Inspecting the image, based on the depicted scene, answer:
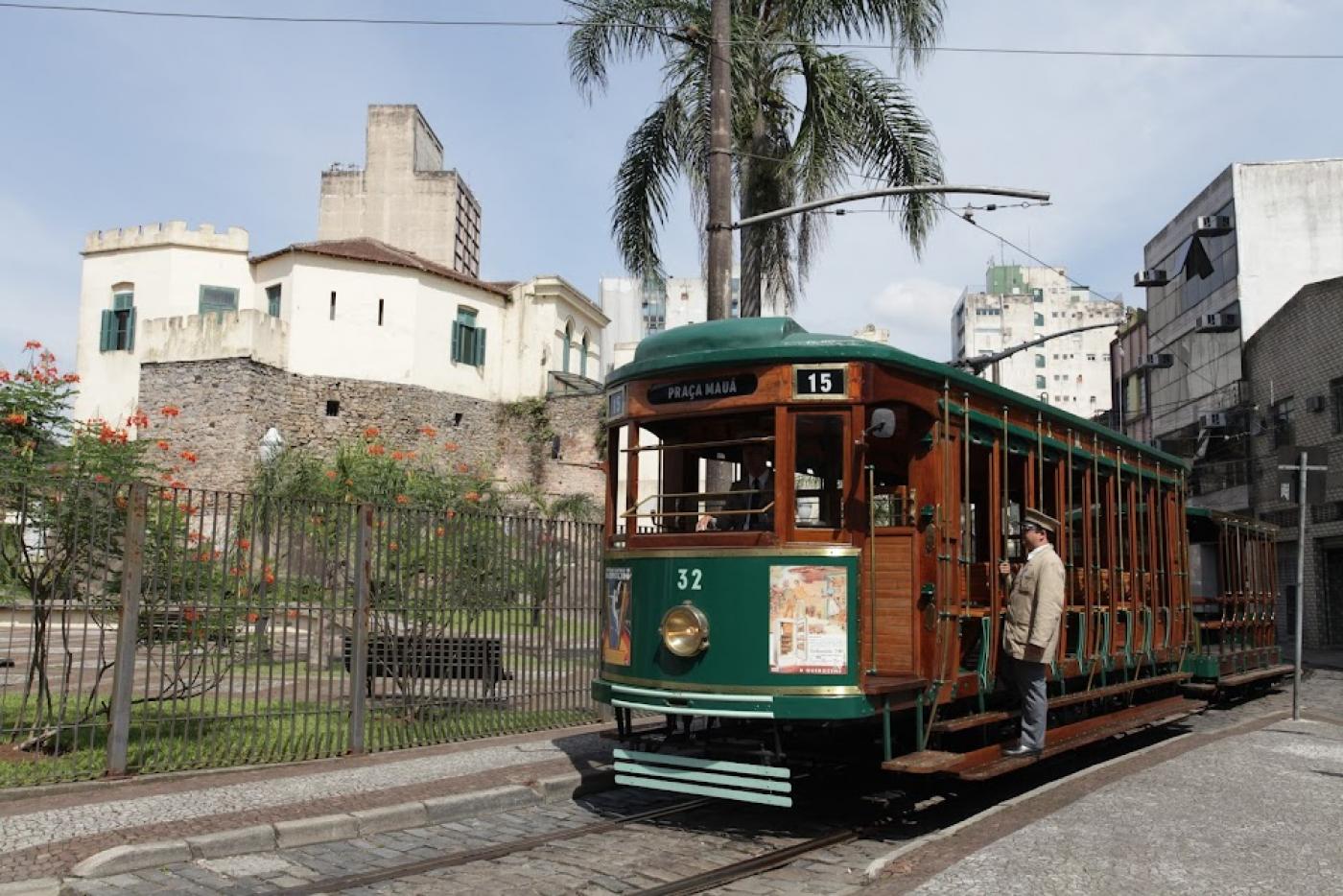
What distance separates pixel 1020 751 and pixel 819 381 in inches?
130

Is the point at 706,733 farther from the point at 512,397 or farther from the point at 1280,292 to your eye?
the point at 512,397

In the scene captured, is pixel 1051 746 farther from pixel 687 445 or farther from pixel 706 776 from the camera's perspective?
pixel 687 445

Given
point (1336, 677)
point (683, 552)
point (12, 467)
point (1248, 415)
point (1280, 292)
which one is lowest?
point (1336, 677)

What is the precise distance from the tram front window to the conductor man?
7.68ft

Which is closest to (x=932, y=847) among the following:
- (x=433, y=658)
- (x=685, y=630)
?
(x=685, y=630)

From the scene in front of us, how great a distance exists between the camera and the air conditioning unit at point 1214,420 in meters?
33.1

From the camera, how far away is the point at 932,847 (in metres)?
6.71

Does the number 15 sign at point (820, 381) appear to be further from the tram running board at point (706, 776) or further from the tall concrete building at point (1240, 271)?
the tall concrete building at point (1240, 271)

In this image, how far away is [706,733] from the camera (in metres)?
8.02

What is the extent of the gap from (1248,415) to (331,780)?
3060 centimetres

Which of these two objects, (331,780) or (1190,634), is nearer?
(331,780)

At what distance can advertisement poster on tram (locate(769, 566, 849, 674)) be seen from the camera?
7.17 meters

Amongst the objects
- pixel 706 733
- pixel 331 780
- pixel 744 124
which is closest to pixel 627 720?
pixel 706 733

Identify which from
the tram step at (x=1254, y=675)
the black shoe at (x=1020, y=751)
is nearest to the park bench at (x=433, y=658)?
the black shoe at (x=1020, y=751)
